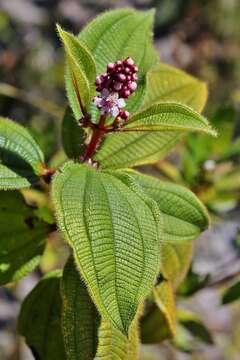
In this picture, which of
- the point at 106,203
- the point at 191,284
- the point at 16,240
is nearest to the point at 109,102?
the point at 106,203

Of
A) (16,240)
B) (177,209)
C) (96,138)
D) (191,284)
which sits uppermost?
(96,138)

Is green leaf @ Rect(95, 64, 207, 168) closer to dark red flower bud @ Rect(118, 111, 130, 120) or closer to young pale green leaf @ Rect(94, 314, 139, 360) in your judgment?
dark red flower bud @ Rect(118, 111, 130, 120)

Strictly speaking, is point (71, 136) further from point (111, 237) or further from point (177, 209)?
point (111, 237)

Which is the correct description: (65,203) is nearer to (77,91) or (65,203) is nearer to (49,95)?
(77,91)

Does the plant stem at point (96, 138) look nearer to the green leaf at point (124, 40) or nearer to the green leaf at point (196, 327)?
the green leaf at point (124, 40)

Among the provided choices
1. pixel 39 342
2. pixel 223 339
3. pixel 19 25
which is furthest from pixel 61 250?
pixel 19 25
